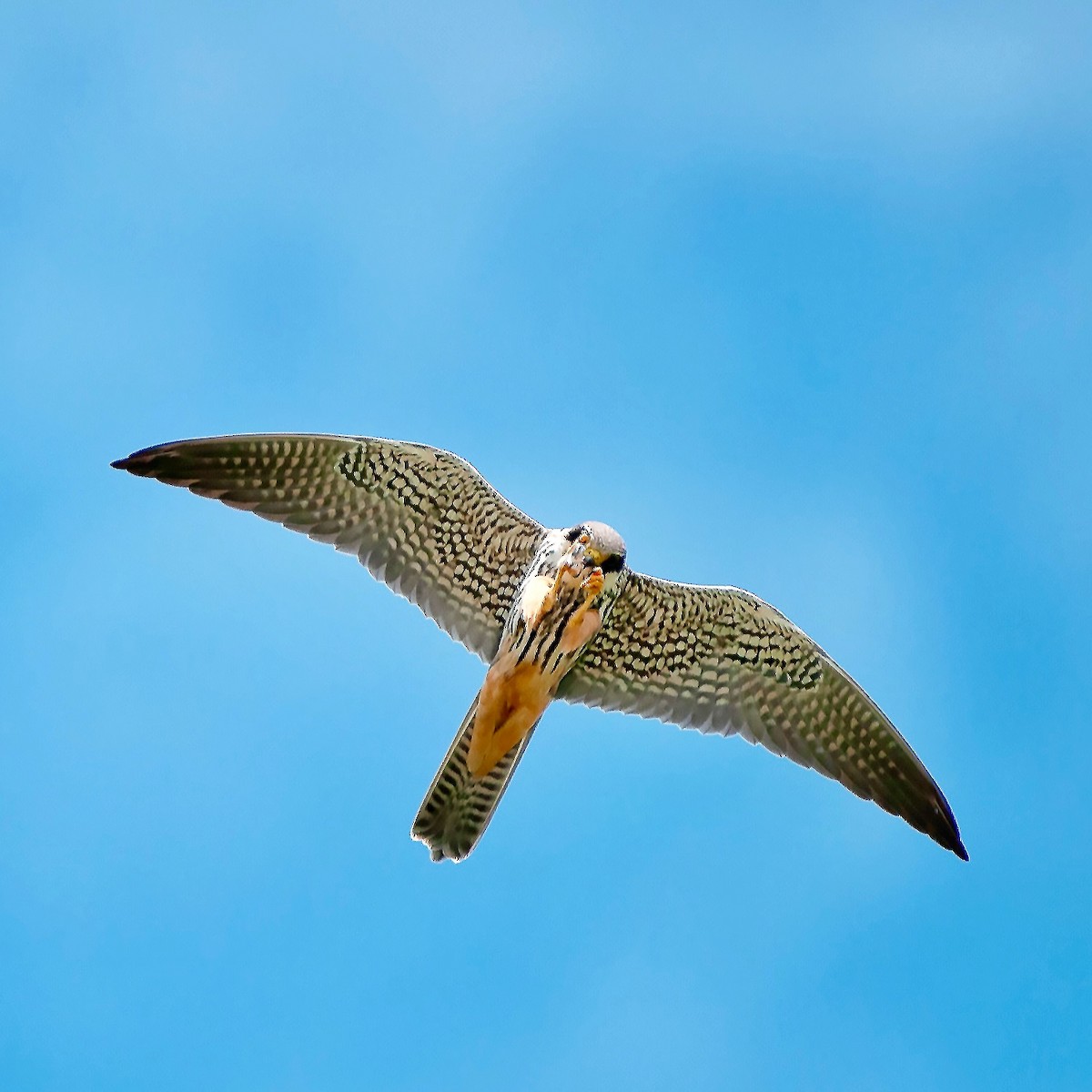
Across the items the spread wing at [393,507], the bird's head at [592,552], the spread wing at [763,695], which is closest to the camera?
the bird's head at [592,552]

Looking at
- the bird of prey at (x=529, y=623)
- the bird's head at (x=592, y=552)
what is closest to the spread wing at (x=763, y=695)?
the bird of prey at (x=529, y=623)

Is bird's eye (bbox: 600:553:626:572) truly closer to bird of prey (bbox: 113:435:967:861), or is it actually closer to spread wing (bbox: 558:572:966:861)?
bird of prey (bbox: 113:435:967:861)

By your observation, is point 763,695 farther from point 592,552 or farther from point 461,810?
point 461,810

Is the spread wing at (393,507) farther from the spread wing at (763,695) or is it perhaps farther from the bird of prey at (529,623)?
the spread wing at (763,695)

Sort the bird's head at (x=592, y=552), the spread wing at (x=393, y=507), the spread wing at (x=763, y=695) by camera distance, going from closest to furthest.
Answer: the bird's head at (x=592, y=552) → the spread wing at (x=393, y=507) → the spread wing at (x=763, y=695)

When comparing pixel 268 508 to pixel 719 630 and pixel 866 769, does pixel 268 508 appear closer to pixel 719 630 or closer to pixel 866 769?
pixel 719 630

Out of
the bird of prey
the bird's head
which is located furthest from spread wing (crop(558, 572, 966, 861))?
the bird's head
